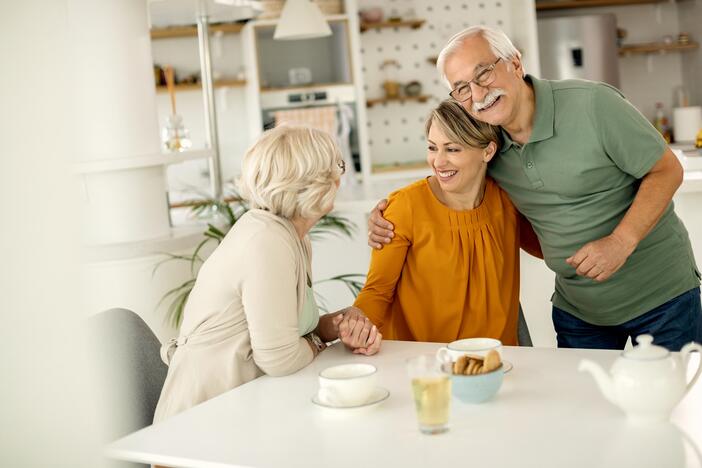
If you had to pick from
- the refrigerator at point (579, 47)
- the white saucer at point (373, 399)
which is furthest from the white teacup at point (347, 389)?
the refrigerator at point (579, 47)

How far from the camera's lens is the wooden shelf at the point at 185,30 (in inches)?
283

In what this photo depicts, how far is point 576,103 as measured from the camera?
6.73 ft

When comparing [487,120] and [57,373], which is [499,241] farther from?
[57,373]

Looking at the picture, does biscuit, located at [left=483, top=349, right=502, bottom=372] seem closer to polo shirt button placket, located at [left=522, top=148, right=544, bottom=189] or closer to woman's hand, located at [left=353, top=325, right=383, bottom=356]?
woman's hand, located at [left=353, top=325, right=383, bottom=356]

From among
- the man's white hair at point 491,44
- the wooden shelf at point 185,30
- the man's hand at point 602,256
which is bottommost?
the man's hand at point 602,256

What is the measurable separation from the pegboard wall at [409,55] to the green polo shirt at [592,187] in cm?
519

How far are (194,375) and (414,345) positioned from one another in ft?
1.71

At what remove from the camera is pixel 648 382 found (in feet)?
4.05

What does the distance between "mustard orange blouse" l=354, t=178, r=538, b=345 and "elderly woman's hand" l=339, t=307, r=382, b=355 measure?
298 mm

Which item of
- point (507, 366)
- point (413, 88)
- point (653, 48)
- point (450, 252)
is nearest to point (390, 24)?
point (413, 88)

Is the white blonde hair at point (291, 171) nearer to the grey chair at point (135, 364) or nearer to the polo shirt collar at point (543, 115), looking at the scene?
the grey chair at point (135, 364)

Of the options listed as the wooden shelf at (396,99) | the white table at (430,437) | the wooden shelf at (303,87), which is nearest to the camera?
the white table at (430,437)

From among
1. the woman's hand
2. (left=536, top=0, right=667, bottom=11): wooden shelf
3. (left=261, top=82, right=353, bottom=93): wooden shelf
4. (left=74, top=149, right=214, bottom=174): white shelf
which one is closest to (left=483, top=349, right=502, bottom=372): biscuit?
the woman's hand

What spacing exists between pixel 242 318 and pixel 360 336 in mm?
279
